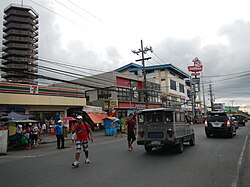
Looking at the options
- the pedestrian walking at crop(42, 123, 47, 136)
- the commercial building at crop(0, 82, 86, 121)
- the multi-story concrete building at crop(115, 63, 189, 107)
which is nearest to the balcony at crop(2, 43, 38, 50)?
the multi-story concrete building at crop(115, 63, 189, 107)

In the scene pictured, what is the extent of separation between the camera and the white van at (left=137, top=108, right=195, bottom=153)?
10002 mm

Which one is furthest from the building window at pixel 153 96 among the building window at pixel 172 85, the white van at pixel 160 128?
the white van at pixel 160 128

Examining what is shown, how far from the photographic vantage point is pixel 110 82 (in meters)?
36.8

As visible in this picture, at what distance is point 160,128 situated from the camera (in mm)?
10281

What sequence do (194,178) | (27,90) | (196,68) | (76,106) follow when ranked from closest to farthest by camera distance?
(194,178)
(27,90)
(76,106)
(196,68)

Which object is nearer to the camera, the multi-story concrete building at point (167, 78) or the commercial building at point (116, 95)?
the commercial building at point (116, 95)

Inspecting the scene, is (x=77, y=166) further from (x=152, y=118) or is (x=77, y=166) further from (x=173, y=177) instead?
(x=152, y=118)

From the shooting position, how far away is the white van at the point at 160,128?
10002 mm

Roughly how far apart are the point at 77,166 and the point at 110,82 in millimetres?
28966

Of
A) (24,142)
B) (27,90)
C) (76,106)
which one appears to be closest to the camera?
(24,142)

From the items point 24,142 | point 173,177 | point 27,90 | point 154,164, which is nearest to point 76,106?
point 27,90

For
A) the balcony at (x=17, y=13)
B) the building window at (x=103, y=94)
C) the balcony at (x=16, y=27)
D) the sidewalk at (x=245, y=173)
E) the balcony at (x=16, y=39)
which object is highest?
the balcony at (x=17, y=13)

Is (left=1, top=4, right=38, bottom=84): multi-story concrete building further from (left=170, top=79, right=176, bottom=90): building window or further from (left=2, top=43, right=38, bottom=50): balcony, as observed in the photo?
(left=170, top=79, right=176, bottom=90): building window

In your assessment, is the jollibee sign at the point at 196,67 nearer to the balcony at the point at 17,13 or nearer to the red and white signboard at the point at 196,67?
the red and white signboard at the point at 196,67
